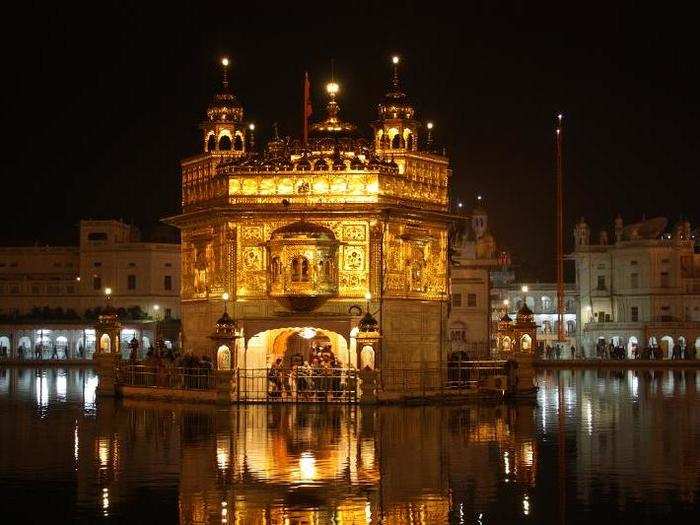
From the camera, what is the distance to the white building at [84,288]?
96188 millimetres

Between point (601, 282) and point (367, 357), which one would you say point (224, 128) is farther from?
point (601, 282)

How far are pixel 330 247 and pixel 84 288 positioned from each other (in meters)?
62.4

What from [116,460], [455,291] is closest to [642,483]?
[116,460]

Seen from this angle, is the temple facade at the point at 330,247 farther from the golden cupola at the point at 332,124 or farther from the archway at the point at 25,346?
the archway at the point at 25,346

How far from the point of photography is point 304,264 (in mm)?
39688

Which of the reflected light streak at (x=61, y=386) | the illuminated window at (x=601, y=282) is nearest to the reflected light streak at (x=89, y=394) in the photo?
the reflected light streak at (x=61, y=386)

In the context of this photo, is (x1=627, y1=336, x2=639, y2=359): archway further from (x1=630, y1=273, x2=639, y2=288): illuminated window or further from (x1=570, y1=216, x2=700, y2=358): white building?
(x1=630, y1=273, x2=639, y2=288): illuminated window

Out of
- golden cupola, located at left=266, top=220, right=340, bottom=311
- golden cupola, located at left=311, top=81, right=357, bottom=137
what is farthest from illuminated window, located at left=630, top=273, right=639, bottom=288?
golden cupola, located at left=266, top=220, right=340, bottom=311

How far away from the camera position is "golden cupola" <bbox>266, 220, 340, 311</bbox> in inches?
1555

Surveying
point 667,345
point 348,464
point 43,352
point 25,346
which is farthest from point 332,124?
point 667,345

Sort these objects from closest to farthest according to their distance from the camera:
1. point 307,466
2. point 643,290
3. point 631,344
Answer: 1. point 307,466
2. point 631,344
3. point 643,290

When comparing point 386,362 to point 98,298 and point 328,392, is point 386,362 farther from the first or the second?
point 98,298

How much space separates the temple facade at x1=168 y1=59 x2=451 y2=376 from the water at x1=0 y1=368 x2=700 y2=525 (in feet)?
13.4

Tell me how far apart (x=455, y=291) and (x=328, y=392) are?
3974 cm
